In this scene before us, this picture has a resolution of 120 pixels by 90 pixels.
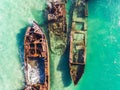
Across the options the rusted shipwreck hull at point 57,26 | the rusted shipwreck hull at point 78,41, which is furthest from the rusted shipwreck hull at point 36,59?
the rusted shipwreck hull at point 78,41

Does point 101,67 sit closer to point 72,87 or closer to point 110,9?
point 72,87

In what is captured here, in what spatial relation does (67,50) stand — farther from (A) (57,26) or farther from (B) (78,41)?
(A) (57,26)

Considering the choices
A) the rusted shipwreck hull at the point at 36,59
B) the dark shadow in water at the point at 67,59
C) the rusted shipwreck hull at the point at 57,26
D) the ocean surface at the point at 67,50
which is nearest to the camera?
the rusted shipwreck hull at the point at 36,59

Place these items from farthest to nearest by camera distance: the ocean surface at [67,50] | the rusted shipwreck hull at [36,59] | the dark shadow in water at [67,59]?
the dark shadow in water at [67,59], the ocean surface at [67,50], the rusted shipwreck hull at [36,59]

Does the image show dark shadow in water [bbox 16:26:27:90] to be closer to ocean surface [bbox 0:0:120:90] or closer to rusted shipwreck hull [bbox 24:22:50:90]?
ocean surface [bbox 0:0:120:90]

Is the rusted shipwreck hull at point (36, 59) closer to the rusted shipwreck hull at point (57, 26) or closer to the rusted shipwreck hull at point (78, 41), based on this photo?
the rusted shipwreck hull at point (57, 26)

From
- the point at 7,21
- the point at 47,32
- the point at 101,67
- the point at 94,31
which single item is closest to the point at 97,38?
the point at 94,31
